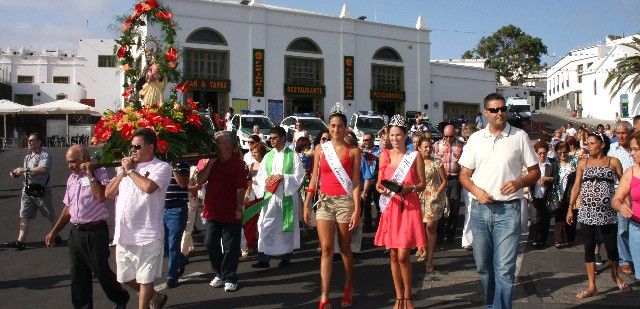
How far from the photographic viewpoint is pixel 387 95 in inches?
1715

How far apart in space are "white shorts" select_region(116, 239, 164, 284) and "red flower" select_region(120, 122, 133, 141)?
105 cm

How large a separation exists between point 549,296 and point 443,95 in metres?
40.5

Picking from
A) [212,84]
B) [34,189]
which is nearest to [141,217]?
[34,189]

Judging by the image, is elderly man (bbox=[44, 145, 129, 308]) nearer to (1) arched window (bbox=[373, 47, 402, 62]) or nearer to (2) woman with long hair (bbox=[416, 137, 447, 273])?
(2) woman with long hair (bbox=[416, 137, 447, 273])

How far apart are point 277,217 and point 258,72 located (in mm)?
30188

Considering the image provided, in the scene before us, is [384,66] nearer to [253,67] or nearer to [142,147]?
[253,67]

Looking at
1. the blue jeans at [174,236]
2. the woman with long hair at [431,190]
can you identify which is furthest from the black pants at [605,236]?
the blue jeans at [174,236]

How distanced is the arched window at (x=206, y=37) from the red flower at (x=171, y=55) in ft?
98.2

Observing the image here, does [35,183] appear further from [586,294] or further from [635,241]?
[635,241]

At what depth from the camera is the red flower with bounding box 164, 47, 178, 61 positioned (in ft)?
23.9

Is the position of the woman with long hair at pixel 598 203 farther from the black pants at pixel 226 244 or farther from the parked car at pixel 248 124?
the parked car at pixel 248 124

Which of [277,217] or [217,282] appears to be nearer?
[217,282]

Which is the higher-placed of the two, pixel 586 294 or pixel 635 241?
pixel 635 241

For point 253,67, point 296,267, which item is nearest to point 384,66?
point 253,67
